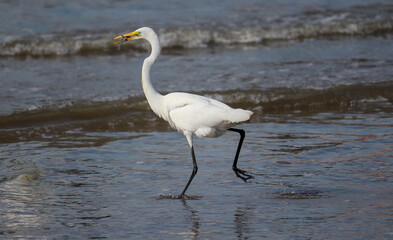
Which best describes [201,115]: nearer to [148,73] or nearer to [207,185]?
[207,185]

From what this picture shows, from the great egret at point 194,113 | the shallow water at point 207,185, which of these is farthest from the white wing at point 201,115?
the shallow water at point 207,185

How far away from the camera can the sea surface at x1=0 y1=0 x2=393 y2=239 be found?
182 inches

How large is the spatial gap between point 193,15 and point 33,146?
970 centimetres

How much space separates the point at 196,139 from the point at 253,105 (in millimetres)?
2115

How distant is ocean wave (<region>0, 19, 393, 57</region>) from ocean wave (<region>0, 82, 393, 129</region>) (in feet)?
14.8

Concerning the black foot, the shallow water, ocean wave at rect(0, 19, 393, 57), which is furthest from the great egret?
ocean wave at rect(0, 19, 393, 57)

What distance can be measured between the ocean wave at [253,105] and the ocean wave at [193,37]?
4.50 m

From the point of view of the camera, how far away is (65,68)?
1154 centimetres

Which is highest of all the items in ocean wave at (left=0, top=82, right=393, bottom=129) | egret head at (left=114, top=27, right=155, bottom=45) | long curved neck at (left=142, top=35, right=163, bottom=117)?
egret head at (left=114, top=27, right=155, bottom=45)

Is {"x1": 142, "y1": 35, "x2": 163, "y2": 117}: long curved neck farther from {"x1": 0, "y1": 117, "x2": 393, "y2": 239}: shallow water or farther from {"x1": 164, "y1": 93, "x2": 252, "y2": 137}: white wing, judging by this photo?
{"x1": 0, "y1": 117, "x2": 393, "y2": 239}: shallow water

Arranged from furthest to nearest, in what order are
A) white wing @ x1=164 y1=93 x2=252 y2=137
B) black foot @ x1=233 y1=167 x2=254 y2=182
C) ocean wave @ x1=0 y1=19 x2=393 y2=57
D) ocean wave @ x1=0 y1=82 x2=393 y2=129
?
ocean wave @ x1=0 y1=19 x2=393 y2=57
ocean wave @ x1=0 y1=82 x2=393 y2=129
black foot @ x1=233 y1=167 x2=254 y2=182
white wing @ x1=164 y1=93 x2=252 y2=137

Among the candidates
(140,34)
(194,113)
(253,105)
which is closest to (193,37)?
(253,105)

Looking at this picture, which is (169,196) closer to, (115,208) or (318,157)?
(115,208)

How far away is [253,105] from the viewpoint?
905 cm
